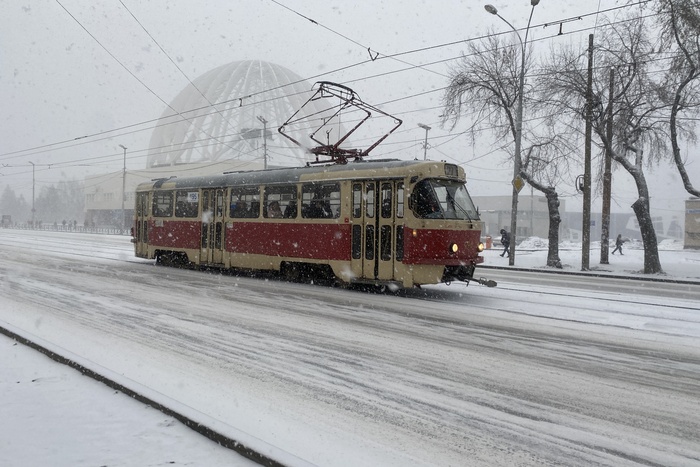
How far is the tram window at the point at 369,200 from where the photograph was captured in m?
12.9

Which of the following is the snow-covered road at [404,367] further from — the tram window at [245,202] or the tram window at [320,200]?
the tram window at [245,202]

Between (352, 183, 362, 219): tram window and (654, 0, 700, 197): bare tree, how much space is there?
1237cm

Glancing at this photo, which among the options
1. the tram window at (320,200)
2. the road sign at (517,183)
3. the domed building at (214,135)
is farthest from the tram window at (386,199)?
the domed building at (214,135)

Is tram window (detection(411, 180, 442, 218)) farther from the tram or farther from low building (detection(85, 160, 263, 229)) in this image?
low building (detection(85, 160, 263, 229))

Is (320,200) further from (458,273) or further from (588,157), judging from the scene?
(588,157)

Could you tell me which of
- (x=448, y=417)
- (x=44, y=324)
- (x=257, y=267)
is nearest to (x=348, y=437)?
(x=448, y=417)

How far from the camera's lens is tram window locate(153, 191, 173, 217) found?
19422 mm

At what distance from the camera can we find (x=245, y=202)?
53.7 ft

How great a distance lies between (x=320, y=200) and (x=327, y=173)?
2.24ft

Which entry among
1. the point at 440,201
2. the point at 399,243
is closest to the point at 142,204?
the point at 399,243

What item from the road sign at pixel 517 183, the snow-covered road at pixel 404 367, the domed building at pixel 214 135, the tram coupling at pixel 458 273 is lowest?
the snow-covered road at pixel 404 367

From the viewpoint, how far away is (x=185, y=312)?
9555mm

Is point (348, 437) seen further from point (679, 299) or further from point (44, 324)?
point (679, 299)

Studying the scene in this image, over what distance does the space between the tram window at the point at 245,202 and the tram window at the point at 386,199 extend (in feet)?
14.7
